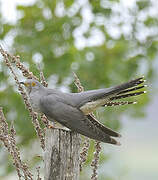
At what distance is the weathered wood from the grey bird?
0.81 feet

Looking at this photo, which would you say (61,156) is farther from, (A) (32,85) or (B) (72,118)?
(A) (32,85)

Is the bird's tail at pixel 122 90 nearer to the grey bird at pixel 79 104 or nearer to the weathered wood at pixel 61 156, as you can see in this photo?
the grey bird at pixel 79 104

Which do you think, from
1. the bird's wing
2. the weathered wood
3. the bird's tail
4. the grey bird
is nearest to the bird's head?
the grey bird

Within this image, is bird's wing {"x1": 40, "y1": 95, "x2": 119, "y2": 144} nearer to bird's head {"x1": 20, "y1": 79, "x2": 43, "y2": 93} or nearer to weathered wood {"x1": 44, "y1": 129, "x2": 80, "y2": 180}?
bird's head {"x1": 20, "y1": 79, "x2": 43, "y2": 93}

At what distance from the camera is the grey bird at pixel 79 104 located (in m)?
2.92

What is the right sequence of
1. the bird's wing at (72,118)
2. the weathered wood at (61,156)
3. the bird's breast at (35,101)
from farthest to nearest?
the bird's breast at (35,101), the bird's wing at (72,118), the weathered wood at (61,156)

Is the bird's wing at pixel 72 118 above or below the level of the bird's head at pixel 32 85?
below

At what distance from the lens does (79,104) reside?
315 centimetres

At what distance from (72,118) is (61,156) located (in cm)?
47

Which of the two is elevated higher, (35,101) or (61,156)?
(35,101)

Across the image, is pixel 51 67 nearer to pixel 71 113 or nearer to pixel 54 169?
pixel 71 113

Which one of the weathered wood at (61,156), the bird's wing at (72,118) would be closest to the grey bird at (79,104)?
the bird's wing at (72,118)

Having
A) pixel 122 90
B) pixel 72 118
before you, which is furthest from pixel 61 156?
pixel 122 90

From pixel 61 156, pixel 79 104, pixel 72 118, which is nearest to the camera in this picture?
pixel 61 156
